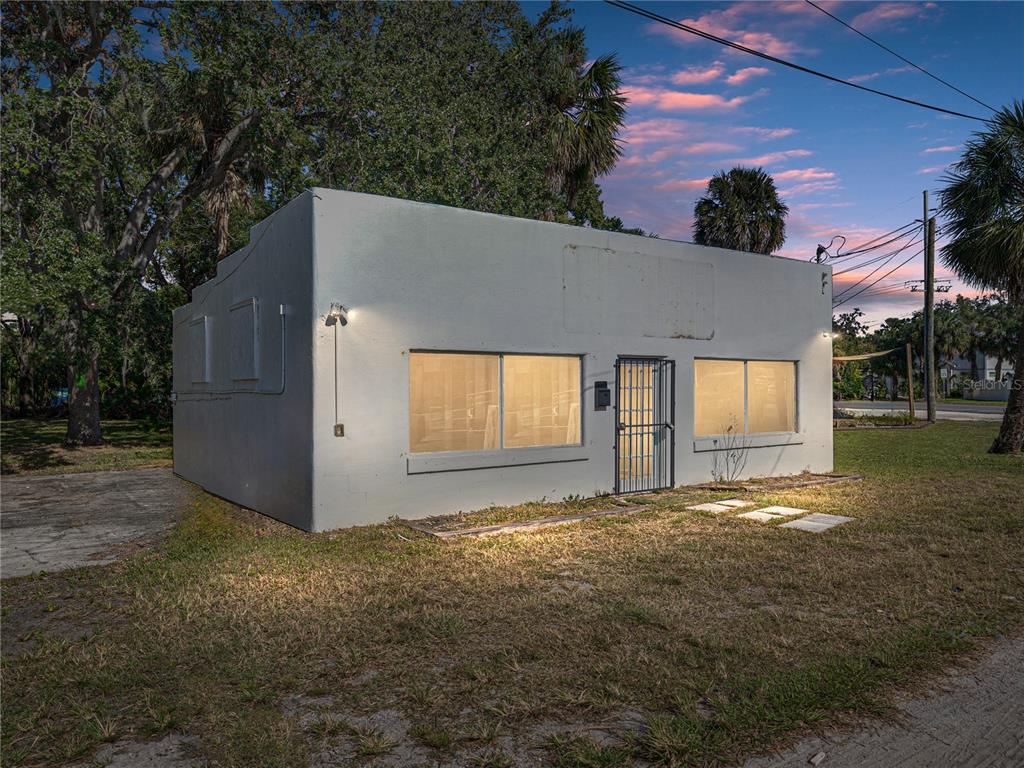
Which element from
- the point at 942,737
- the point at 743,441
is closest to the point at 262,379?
the point at 743,441

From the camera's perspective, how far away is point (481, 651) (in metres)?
4.32

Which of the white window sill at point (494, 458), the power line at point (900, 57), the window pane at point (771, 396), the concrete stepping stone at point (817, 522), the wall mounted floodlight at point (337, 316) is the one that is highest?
the power line at point (900, 57)

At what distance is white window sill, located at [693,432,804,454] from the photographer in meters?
11.5

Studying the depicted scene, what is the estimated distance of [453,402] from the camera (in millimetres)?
9117

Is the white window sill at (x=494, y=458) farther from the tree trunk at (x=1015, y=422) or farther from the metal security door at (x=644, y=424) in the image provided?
the tree trunk at (x=1015, y=422)

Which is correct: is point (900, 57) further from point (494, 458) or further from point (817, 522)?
point (494, 458)

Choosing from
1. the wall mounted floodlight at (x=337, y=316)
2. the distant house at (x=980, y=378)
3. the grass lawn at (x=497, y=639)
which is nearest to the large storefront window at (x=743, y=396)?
the grass lawn at (x=497, y=639)

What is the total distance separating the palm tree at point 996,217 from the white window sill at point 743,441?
665 centimetres

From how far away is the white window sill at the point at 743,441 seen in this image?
1151 centimetres

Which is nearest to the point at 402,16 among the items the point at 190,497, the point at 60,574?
the point at 190,497

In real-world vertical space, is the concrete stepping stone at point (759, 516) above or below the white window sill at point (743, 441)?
below

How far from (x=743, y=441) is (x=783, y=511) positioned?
3.10 meters

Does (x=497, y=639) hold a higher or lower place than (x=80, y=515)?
higher

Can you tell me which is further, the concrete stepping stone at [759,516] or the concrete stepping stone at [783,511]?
the concrete stepping stone at [783,511]
